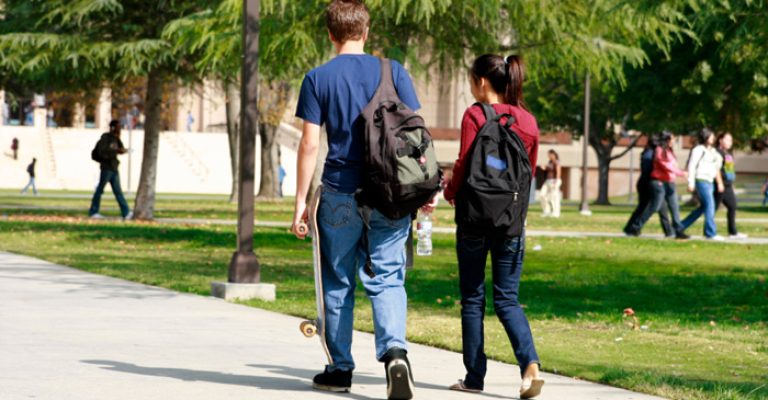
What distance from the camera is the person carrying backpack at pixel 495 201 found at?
6.64 m

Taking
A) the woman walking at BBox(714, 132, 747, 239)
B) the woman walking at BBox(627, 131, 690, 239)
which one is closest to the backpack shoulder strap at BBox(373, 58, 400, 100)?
the woman walking at BBox(627, 131, 690, 239)

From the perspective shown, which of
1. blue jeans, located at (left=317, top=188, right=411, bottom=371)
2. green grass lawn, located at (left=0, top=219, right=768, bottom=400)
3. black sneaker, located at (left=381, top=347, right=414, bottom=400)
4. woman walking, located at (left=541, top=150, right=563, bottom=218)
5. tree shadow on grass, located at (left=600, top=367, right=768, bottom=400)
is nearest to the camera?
black sneaker, located at (left=381, top=347, right=414, bottom=400)

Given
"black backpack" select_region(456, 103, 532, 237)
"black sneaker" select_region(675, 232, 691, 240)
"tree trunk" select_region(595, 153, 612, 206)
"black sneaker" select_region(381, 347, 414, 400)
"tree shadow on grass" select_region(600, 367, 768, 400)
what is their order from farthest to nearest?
"tree trunk" select_region(595, 153, 612, 206) → "black sneaker" select_region(675, 232, 691, 240) → "tree shadow on grass" select_region(600, 367, 768, 400) → "black backpack" select_region(456, 103, 532, 237) → "black sneaker" select_region(381, 347, 414, 400)

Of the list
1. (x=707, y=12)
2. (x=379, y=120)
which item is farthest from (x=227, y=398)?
(x=707, y=12)

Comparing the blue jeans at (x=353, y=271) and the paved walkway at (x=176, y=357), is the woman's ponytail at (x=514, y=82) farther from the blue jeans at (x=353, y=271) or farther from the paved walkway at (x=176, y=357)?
the paved walkway at (x=176, y=357)

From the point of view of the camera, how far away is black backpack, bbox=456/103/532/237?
6.63m

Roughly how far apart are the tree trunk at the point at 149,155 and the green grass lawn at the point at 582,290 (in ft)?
7.10

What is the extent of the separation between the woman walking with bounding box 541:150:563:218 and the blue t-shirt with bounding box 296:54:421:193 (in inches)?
1099

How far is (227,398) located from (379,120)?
4.73 feet

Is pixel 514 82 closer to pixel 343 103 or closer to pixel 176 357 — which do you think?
pixel 343 103

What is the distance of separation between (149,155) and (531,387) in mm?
20167

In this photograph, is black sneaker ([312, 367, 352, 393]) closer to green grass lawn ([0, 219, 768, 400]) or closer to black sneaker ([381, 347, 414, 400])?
black sneaker ([381, 347, 414, 400])

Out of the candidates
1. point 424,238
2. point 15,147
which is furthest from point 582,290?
point 15,147

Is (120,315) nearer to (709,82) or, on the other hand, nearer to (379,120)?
(379,120)
